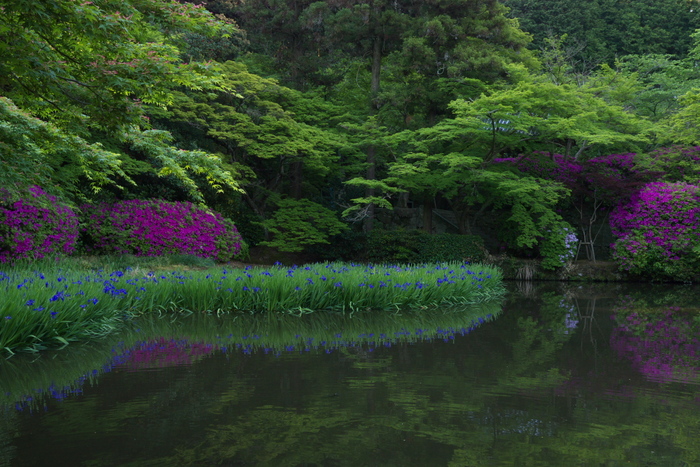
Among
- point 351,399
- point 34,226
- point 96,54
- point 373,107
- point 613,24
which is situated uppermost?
point 613,24

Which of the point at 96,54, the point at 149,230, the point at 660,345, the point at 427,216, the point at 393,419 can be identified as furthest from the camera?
the point at 427,216

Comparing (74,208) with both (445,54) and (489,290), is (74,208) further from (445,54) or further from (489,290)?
(445,54)

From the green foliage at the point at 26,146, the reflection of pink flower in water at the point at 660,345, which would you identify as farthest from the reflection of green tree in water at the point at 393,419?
the green foliage at the point at 26,146

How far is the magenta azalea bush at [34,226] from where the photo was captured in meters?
8.95

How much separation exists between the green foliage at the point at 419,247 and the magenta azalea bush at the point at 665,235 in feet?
12.5

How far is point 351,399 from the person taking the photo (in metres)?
2.99

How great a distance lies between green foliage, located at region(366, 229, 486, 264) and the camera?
48.8 ft

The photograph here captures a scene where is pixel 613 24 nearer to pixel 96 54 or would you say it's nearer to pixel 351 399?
pixel 96 54

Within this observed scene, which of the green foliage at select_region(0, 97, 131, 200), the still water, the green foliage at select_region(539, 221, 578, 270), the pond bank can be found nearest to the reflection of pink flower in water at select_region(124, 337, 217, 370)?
the still water

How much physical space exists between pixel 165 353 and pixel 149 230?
817cm

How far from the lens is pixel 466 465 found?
2.15 m

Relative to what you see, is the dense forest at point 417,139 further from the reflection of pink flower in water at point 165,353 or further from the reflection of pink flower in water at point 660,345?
the reflection of pink flower in water at point 165,353

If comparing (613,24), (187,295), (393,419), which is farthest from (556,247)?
(613,24)

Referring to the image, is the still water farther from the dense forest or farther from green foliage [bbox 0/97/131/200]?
the dense forest
